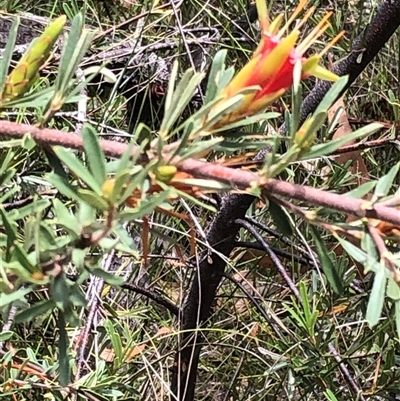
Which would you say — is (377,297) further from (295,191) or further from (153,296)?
(153,296)

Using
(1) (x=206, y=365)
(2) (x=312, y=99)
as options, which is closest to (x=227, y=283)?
(1) (x=206, y=365)

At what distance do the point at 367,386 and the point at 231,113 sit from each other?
60 centimetres

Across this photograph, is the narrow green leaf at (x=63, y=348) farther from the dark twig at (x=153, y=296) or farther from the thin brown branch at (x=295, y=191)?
the dark twig at (x=153, y=296)

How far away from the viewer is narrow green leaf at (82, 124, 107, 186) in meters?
0.26

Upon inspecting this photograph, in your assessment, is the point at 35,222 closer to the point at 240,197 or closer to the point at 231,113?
the point at 231,113

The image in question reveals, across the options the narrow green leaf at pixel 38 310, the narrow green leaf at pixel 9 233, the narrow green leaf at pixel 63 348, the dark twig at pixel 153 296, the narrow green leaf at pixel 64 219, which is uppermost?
the narrow green leaf at pixel 64 219

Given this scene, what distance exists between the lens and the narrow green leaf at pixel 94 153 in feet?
0.86

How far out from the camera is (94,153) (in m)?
0.27

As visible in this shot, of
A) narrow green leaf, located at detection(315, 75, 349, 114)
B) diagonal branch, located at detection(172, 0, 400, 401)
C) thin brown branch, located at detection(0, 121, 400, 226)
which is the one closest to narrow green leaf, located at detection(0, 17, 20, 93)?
thin brown branch, located at detection(0, 121, 400, 226)

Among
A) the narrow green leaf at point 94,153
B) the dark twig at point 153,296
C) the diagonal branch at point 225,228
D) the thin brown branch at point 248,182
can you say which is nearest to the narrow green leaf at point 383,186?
the thin brown branch at point 248,182

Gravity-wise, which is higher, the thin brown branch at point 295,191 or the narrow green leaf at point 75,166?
the thin brown branch at point 295,191

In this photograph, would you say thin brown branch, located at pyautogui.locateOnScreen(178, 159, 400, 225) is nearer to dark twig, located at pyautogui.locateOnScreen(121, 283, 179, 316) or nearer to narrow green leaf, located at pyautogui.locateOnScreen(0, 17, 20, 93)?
narrow green leaf, located at pyautogui.locateOnScreen(0, 17, 20, 93)

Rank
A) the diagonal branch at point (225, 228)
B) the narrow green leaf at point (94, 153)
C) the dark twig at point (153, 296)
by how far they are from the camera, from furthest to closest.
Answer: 1. the dark twig at point (153, 296)
2. the diagonal branch at point (225, 228)
3. the narrow green leaf at point (94, 153)

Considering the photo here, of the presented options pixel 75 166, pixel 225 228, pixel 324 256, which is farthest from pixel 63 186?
pixel 225 228
